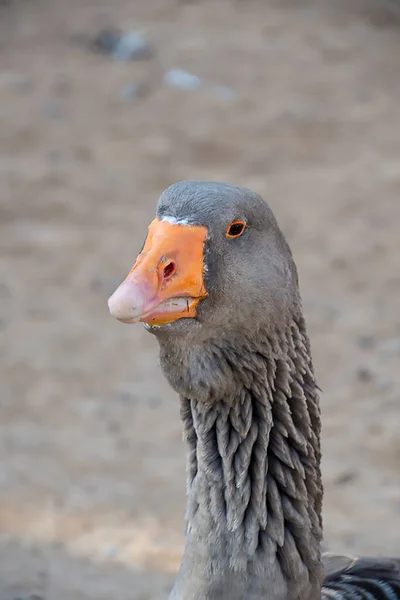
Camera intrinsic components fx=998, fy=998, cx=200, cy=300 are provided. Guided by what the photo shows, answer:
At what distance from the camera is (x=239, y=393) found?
2.93 meters

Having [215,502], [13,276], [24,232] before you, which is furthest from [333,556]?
[24,232]

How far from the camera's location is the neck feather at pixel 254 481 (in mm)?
2900

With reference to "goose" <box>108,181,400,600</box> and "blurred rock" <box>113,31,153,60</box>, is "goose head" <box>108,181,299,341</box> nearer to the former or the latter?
"goose" <box>108,181,400,600</box>

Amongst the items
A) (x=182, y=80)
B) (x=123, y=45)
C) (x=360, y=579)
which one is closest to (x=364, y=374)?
(x=360, y=579)

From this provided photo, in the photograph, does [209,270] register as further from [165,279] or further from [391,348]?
[391,348]

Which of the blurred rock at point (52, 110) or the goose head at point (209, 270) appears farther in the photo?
the blurred rock at point (52, 110)

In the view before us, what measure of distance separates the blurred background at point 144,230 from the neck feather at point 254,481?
1764 mm

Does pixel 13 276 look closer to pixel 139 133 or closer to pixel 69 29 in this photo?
pixel 139 133

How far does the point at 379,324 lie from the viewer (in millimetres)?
6969

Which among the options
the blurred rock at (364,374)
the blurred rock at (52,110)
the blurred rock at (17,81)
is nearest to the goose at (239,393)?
the blurred rock at (364,374)

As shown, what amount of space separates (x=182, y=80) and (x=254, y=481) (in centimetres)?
858

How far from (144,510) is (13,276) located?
3017 millimetres

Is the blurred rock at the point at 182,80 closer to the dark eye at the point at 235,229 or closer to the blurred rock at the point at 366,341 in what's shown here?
the blurred rock at the point at 366,341

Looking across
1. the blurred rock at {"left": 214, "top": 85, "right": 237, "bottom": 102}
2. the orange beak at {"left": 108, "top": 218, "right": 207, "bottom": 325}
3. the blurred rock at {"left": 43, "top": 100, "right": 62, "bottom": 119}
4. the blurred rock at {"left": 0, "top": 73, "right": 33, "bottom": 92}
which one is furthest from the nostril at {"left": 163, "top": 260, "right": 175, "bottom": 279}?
the blurred rock at {"left": 0, "top": 73, "right": 33, "bottom": 92}
